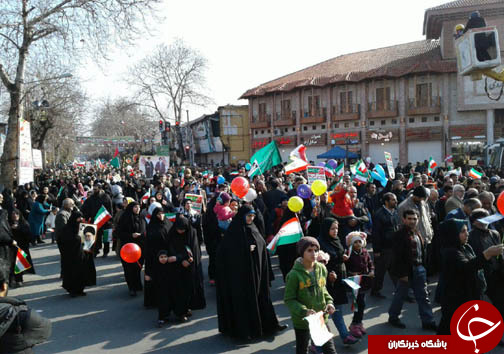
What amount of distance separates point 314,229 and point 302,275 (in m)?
3.44

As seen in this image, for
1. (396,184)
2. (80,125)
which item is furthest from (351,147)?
(396,184)

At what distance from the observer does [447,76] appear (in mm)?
33500

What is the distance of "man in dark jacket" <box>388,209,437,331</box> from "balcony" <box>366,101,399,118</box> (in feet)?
104

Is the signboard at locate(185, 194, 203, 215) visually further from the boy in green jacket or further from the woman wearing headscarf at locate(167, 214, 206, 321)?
the boy in green jacket

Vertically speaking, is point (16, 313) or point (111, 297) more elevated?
point (16, 313)

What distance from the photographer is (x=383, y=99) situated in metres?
35.9

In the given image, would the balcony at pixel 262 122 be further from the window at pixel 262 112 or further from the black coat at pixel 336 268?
the black coat at pixel 336 268

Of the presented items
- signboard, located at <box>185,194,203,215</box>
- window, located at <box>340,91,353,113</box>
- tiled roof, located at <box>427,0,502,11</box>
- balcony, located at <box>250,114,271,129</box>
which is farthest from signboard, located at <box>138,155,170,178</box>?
tiled roof, located at <box>427,0,502,11</box>

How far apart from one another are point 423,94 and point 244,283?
33037 mm

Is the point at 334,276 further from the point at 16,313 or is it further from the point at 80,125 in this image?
the point at 80,125

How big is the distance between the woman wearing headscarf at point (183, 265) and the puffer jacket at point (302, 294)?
2.30 m

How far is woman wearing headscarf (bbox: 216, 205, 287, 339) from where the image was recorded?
16.7 ft

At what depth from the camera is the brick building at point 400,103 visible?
1271 inches

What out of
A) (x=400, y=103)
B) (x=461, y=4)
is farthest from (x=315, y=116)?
(x=461, y=4)
